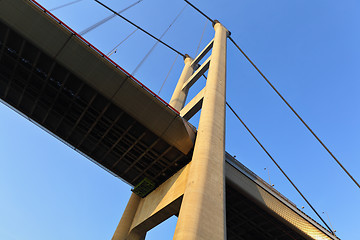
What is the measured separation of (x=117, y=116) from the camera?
19.5 m

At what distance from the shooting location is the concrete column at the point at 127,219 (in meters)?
20.7

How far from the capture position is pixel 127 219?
2181 cm

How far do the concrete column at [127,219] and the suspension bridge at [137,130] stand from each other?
3.4 inches

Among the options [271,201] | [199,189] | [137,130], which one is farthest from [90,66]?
[271,201]

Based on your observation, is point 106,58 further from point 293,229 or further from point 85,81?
point 293,229

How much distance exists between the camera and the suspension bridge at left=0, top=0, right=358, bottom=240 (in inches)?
619

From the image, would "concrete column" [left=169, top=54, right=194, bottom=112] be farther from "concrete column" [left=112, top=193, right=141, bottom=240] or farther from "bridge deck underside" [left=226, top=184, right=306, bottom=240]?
"bridge deck underside" [left=226, top=184, right=306, bottom=240]

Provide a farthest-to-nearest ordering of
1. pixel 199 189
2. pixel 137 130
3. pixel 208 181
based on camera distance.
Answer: pixel 137 130, pixel 208 181, pixel 199 189

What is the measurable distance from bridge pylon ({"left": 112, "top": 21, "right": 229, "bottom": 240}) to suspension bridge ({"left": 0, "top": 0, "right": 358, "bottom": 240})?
0.19 feet

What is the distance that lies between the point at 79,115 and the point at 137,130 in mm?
4905

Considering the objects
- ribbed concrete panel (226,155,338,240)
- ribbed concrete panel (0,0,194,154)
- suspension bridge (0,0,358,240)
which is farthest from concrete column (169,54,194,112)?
ribbed concrete panel (226,155,338,240)

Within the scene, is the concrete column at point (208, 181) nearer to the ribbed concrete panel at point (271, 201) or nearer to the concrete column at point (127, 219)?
the ribbed concrete panel at point (271, 201)

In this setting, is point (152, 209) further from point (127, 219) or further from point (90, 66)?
point (90, 66)

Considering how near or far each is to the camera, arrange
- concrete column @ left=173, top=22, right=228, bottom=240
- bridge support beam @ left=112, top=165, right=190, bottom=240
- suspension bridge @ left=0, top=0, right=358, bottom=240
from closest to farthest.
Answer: concrete column @ left=173, top=22, right=228, bottom=240
suspension bridge @ left=0, top=0, right=358, bottom=240
bridge support beam @ left=112, top=165, right=190, bottom=240
